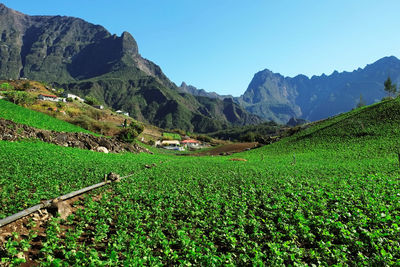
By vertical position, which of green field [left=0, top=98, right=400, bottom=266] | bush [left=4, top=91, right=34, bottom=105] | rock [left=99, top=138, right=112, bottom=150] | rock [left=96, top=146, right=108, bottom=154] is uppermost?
bush [left=4, top=91, right=34, bottom=105]

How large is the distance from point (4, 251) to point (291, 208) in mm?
11489

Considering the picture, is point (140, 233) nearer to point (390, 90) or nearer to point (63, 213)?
point (63, 213)

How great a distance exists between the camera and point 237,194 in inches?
547

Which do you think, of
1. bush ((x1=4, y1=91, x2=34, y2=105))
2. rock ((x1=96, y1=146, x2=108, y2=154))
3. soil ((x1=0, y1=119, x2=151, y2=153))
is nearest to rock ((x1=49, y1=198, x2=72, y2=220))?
soil ((x1=0, y1=119, x2=151, y2=153))

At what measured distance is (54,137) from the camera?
36.2 m

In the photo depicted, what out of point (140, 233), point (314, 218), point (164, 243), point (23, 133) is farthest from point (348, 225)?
point (23, 133)

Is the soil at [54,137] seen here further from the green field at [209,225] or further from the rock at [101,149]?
the green field at [209,225]

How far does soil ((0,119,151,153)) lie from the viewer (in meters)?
30.1

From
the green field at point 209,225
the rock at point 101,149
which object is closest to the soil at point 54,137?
the rock at point 101,149

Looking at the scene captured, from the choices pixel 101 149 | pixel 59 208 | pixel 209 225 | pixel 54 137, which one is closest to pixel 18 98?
pixel 54 137

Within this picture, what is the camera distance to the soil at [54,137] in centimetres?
3009

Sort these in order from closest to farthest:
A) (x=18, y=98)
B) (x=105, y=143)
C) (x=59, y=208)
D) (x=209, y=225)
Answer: (x=209, y=225), (x=59, y=208), (x=105, y=143), (x=18, y=98)

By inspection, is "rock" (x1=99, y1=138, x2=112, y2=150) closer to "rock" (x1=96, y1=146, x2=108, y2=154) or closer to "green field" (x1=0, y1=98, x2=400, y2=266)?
"rock" (x1=96, y1=146, x2=108, y2=154)

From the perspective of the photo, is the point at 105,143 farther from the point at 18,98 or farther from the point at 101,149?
the point at 18,98
